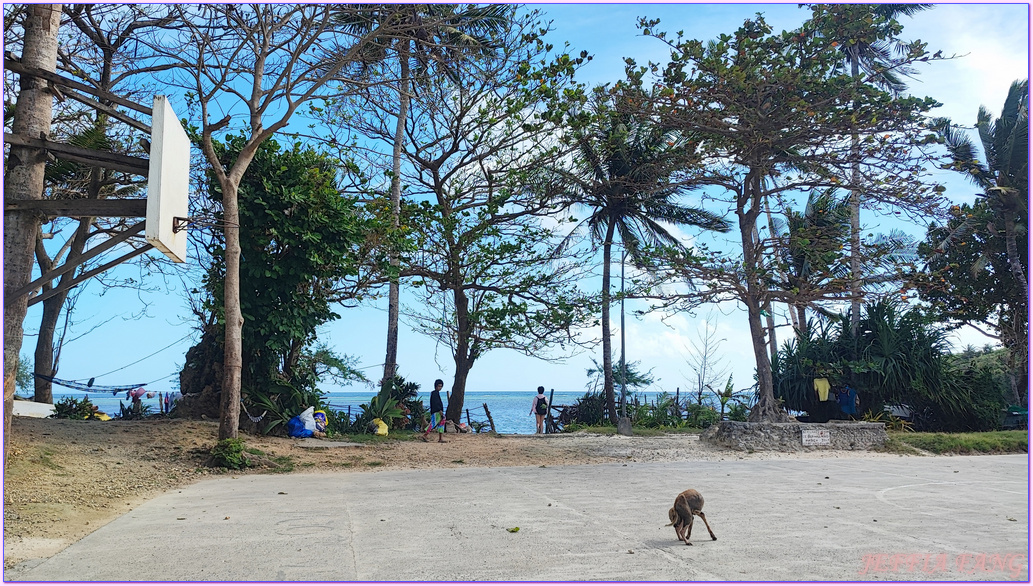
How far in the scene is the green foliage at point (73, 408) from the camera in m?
16.0

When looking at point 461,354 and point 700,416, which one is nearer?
point 461,354

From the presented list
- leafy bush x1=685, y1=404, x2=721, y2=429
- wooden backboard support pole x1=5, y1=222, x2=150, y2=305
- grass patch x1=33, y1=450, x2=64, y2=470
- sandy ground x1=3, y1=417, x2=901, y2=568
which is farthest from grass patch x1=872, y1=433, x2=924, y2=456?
grass patch x1=33, y1=450, x2=64, y2=470

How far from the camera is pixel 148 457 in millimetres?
10773

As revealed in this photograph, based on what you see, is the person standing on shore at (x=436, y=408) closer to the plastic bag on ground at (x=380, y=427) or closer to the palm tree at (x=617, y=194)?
the plastic bag on ground at (x=380, y=427)

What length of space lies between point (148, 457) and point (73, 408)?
7068mm

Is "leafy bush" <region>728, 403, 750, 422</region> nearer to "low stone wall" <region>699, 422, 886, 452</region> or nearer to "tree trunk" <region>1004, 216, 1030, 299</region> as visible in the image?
"low stone wall" <region>699, 422, 886, 452</region>

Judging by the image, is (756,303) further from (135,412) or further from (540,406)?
(135,412)

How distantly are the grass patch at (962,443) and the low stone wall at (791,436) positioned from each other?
0.90 m

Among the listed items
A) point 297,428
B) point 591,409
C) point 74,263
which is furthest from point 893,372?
point 74,263

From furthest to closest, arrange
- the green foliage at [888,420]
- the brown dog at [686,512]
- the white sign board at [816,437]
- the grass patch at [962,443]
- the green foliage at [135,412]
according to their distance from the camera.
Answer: the green foliage at [888,420], the green foliage at [135,412], the grass patch at [962,443], the white sign board at [816,437], the brown dog at [686,512]

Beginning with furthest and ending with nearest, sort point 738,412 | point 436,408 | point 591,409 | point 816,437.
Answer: point 591,409 < point 738,412 < point 436,408 < point 816,437

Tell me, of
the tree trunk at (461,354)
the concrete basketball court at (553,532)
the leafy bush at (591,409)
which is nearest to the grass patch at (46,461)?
the concrete basketball court at (553,532)

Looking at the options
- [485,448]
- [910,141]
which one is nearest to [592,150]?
[910,141]

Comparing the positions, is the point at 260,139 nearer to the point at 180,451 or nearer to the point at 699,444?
the point at 180,451
